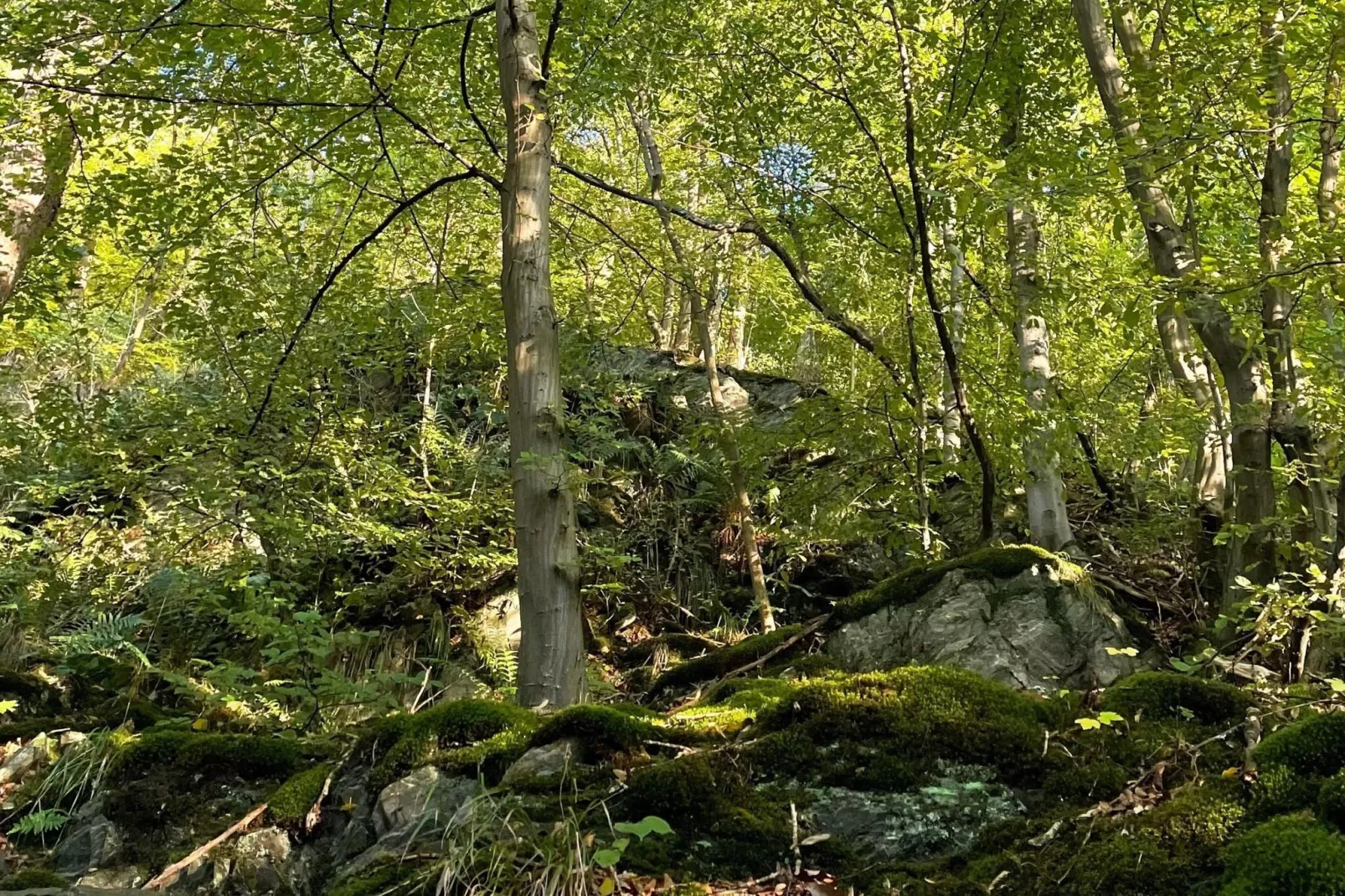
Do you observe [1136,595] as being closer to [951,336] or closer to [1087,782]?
[951,336]

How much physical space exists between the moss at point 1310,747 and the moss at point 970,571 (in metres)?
3.28

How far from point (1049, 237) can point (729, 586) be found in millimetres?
6254

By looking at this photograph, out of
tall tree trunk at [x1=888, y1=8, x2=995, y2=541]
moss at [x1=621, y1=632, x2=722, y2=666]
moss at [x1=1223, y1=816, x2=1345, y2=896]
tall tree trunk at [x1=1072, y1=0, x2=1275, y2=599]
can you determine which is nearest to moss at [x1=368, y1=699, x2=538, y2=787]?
moss at [x1=1223, y1=816, x2=1345, y2=896]

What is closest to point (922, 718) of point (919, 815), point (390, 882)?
point (919, 815)

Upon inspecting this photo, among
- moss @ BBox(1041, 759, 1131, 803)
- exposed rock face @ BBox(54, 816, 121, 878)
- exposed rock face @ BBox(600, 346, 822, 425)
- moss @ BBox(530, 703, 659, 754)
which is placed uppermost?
exposed rock face @ BBox(600, 346, 822, 425)

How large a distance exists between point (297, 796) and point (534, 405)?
225 cm

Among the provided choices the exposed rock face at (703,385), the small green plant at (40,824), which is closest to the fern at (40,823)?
the small green plant at (40,824)

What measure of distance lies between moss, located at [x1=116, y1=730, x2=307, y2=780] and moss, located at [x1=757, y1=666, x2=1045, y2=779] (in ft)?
7.35

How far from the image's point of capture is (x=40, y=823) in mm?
3750

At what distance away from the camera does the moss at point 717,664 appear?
5254 mm

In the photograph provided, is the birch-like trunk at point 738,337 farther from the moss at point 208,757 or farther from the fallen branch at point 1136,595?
the moss at point 208,757

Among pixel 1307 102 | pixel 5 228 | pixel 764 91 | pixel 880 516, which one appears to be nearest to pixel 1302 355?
pixel 1307 102

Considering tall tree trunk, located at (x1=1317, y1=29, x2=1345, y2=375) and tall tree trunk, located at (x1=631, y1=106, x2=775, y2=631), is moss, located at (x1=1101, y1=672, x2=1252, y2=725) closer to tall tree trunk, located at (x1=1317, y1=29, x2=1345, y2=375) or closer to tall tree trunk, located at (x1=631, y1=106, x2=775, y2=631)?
tall tree trunk, located at (x1=1317, y1=29, x2=1345, y2=375)

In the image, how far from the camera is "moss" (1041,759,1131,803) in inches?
95.7
